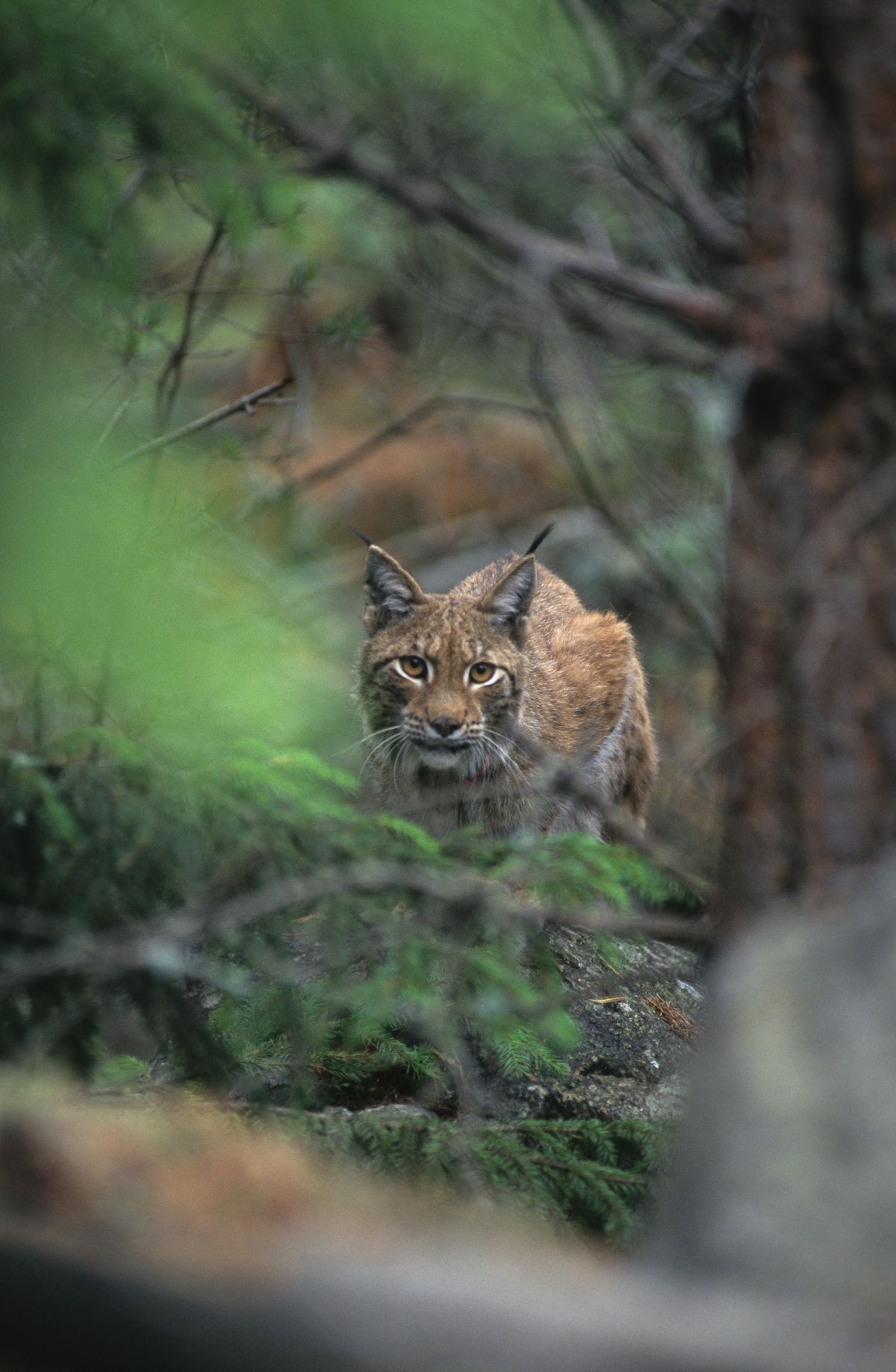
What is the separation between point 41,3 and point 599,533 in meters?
7.93

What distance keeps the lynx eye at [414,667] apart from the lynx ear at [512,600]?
42 cm

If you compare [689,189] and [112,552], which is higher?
[689,189]

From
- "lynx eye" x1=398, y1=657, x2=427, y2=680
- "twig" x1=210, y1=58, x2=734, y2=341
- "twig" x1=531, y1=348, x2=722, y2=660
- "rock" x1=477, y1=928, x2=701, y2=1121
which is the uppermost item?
"twig" x1=210, y1=58, x2=734, y2=341

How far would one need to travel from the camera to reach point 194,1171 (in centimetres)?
175

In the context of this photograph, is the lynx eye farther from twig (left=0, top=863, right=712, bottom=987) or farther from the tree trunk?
the tree trunk

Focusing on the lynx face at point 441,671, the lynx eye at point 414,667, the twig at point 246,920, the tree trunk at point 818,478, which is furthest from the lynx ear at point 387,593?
the tree trunk at point 818,478

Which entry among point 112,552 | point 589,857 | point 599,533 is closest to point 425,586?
point 599,533

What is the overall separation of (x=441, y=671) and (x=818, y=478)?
10.8 feet

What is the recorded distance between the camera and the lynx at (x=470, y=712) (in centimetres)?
533

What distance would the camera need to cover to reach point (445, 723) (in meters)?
5.18

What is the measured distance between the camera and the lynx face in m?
5.28

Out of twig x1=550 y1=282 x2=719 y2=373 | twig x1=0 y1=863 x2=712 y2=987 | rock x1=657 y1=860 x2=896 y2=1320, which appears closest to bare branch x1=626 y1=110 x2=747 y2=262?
twig x1=550 y1=282 x2=719 y2=373

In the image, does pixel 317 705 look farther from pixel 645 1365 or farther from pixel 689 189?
pixel 689 189

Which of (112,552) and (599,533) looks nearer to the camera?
(112,552)
